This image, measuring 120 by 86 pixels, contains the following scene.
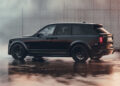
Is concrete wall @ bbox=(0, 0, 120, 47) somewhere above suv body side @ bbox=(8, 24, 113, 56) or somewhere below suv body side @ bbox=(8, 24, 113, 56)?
above

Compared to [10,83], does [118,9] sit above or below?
above

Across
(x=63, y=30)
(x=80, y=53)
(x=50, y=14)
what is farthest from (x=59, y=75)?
(x=50, y=14)

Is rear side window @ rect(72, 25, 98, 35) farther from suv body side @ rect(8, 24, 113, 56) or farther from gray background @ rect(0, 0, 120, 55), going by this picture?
gray background @ rect(0, 0, 120, 55)

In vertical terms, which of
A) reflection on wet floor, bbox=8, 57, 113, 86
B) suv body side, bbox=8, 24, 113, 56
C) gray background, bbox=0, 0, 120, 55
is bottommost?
reflection on wet floor, bbox=8, 57, 113, 86

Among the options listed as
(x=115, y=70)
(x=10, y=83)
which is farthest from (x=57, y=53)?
(x=10, y=83)

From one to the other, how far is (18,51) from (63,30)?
97.0 inches

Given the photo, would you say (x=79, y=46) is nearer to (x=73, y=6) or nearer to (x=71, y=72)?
(x=71, y=72)

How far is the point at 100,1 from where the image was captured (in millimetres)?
25812

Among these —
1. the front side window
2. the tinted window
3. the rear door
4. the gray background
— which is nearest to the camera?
the rear door

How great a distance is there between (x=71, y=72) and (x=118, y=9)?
521 inches

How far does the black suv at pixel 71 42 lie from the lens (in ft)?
55.8

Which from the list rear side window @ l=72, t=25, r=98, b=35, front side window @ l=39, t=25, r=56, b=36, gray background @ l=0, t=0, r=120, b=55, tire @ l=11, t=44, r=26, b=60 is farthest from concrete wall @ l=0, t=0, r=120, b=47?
rear side window @ l=72, t=25, r=98, b=35

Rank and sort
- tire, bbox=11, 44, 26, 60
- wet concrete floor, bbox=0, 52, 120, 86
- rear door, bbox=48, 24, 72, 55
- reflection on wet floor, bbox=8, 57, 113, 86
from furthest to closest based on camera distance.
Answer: tire, bbox=11, 44, 26, 60 → rear door, bbox=48, 24, 72, 55 → reflection on wet floor, bbox=8, 57, 113, 86 → wet concrete floor, bbox=0, 52, 120, 86

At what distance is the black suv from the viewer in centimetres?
1700
